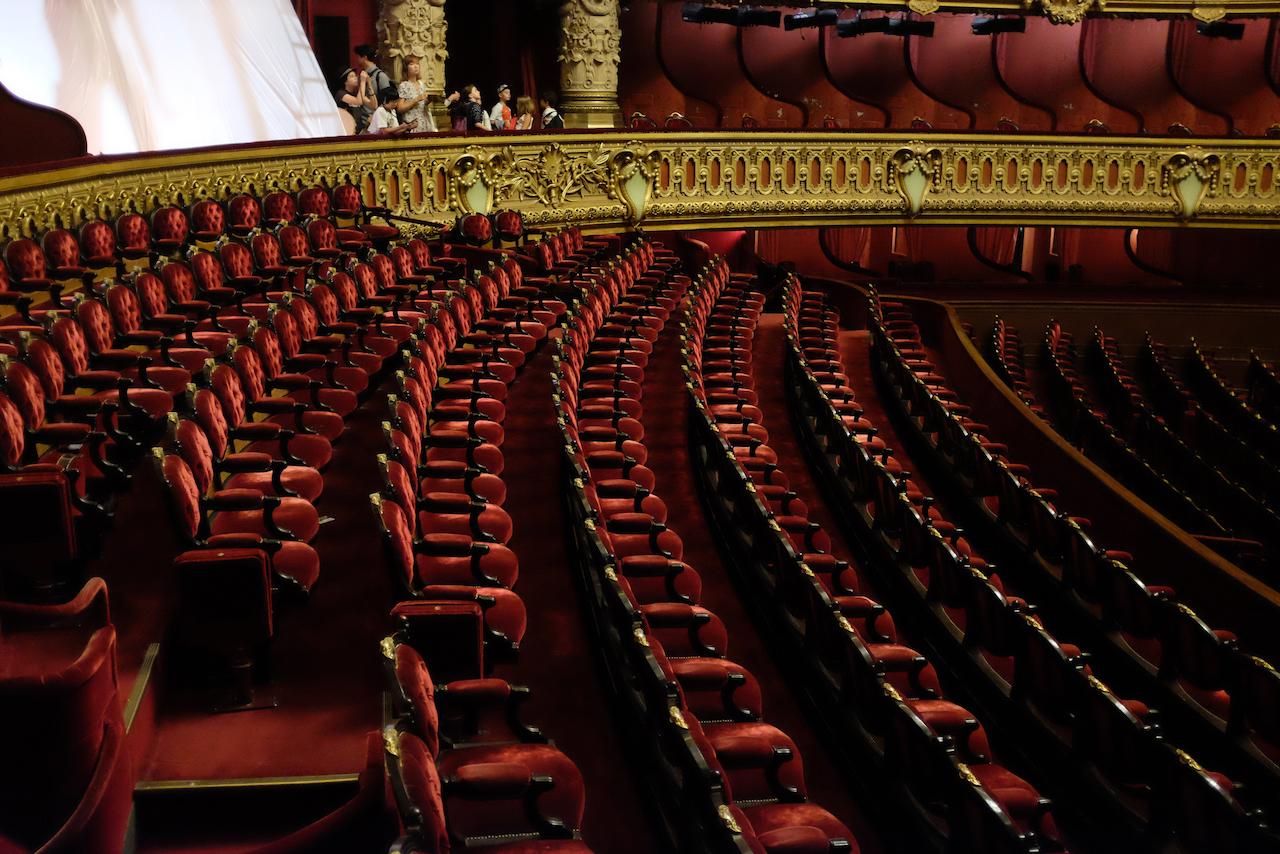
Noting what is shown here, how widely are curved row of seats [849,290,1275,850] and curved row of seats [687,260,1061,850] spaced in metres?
0.10

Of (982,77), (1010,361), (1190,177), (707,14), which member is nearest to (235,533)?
(1010,361)

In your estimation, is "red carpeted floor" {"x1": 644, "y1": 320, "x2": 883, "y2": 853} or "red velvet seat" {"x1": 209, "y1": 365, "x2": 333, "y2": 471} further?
"red velvet seat" {"x1": 209, "y1": 365, "x2": 333, "y2": 471}

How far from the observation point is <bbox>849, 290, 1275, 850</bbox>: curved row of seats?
834 millimetres

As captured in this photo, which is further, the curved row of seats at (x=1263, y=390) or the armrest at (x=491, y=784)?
the curved row of seats at (x=1263, y=390)

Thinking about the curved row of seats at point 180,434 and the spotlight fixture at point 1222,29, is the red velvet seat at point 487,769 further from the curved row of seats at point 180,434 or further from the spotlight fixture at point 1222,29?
the spotlight fixture at point 1222,29

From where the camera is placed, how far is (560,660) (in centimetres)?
99

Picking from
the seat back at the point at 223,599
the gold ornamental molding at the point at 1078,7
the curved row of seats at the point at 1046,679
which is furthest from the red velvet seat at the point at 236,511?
the gold ornamental molding at the point at 1078,7

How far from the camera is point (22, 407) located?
1.03 metres

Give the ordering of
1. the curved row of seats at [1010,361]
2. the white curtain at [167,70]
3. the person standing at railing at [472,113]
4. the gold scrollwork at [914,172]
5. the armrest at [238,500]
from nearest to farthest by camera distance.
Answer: the armrest at [238,500], the white curtain at [167,70], the curved row of seats at [1010,361], the person standing at railing at [472,113], the gold scrollwork at [914,172]

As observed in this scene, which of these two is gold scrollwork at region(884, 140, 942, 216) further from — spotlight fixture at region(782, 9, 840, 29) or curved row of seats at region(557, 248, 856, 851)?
curved row of seats at region(557, 248, 856, 851)

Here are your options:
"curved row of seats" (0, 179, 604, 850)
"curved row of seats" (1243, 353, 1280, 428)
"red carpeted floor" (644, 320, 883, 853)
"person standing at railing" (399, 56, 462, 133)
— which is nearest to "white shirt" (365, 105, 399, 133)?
"person standing at railing" (399, 56, 462, 133)

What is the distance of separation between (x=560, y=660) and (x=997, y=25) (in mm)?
2924

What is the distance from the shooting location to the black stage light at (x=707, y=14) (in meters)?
3.26

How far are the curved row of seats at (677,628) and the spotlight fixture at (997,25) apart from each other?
2.11 metres
